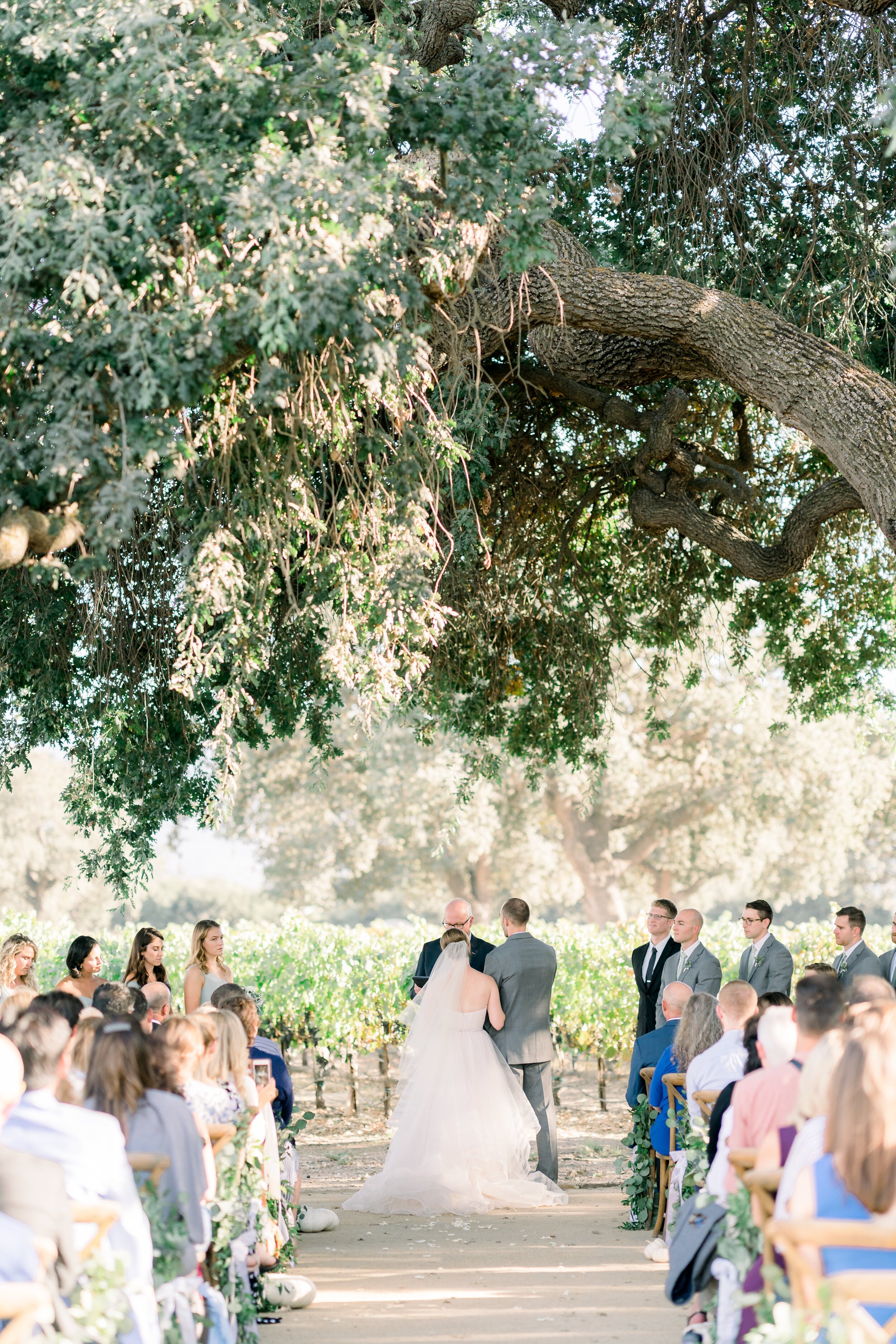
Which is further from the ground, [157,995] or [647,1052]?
[157,995]

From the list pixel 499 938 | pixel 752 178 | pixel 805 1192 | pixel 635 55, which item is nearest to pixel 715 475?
pixel 752 178

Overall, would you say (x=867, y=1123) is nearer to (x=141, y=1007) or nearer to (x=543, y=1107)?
(x=141, y=1007)

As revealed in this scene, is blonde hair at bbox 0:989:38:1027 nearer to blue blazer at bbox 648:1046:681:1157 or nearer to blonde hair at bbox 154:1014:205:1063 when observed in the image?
blonde hair at bbox 154:1014:205:1063

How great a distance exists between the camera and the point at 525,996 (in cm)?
938

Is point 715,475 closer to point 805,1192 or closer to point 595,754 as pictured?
point 595,754

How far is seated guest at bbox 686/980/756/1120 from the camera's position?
615 cm

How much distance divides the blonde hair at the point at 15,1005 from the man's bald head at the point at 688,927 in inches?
167

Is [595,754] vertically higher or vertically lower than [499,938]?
higher

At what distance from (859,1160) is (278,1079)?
4409 mm

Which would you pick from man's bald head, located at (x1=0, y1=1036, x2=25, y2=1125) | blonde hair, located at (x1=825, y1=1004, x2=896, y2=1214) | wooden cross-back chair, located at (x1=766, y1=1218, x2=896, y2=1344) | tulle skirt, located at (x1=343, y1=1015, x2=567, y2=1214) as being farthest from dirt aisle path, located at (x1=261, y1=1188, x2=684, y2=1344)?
blonde hair, located at (x1=825, y1=1004, x2=896, y2=1214)

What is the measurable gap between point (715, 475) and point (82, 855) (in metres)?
5.32

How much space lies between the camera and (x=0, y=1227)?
3496mm

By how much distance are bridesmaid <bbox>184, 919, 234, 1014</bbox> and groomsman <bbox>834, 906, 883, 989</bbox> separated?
407 cm

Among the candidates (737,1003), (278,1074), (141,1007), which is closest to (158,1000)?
(141,1007)
